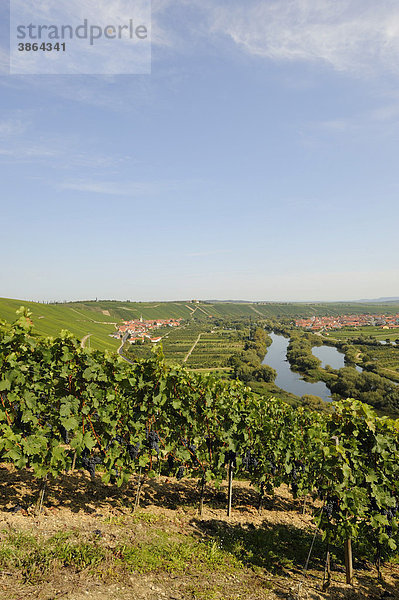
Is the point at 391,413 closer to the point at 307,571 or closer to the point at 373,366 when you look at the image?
the point at 373,366

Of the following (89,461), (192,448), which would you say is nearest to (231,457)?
(192,448)

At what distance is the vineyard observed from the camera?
6.02 m

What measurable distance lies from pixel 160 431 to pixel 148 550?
2.56m

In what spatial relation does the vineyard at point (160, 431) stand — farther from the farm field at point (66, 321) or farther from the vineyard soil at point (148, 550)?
the farm field at point (66, 321)

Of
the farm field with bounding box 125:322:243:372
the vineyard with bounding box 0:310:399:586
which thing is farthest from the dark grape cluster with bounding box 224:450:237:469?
the farm field with bounding box 125:322:243:372

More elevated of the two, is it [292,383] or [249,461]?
[249,461]

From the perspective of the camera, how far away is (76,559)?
5.43m

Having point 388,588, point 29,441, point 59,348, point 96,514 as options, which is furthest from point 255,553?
point 59,348

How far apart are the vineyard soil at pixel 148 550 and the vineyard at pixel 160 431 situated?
1.79 ft

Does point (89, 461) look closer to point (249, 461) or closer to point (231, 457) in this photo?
point (231, 457)

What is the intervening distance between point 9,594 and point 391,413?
72638 millimetres

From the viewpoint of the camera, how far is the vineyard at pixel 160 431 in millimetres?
6016

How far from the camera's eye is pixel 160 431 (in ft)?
26.8

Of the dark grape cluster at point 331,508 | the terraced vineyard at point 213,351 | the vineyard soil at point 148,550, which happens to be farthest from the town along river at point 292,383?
the dark grape cluster at point 331,508
